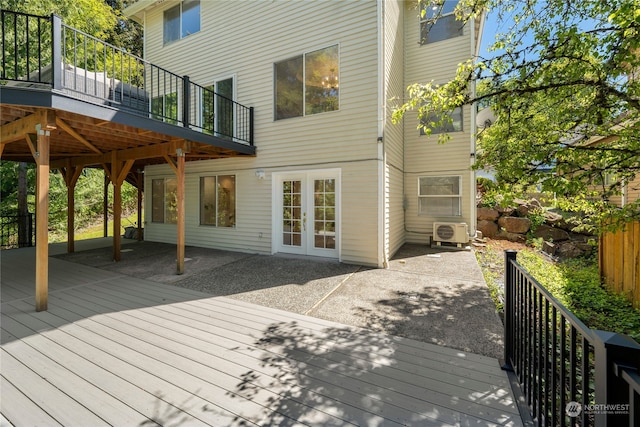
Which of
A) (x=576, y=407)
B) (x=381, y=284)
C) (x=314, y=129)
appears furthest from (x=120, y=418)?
(x=314, y=129)

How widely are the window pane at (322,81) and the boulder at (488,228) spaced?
641 cm

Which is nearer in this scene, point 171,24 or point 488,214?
point 171,24

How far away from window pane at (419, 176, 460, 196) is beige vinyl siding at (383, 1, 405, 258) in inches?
27.4

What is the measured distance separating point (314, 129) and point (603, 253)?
6442 mm

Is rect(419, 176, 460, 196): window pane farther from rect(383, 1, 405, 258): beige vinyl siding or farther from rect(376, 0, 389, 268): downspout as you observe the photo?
rect(376, 0, 389, 268): downspout

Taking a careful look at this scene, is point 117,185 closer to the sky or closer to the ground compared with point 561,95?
closer to the ground

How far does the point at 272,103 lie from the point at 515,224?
26.9 feet

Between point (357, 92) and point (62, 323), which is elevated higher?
point (357, 92)

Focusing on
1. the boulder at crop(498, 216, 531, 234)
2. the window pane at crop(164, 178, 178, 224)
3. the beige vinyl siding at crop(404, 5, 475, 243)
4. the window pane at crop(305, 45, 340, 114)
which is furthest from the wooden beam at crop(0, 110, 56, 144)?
the boulder at crop(498, 216, 531, 234)

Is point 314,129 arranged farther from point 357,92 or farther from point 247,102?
point 247,102

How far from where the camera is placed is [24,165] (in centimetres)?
1088

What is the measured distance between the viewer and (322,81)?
6.57 metres

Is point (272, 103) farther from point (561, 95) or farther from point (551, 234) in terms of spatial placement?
point (551, 234)

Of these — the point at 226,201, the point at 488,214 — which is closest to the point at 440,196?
the point at 488,214
